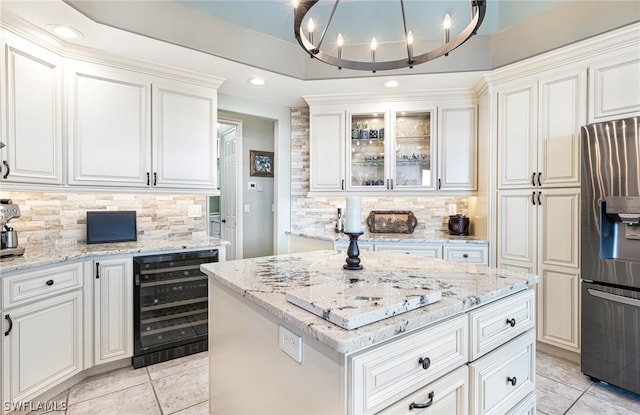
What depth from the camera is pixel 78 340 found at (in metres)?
2.17

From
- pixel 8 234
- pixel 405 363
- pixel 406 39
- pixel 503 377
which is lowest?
pixel 503 377

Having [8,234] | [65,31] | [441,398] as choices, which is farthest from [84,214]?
[441,398]

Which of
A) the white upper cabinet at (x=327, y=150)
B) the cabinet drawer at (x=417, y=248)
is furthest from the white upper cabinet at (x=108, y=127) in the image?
the cabinet drawer at (x=417, y=248)

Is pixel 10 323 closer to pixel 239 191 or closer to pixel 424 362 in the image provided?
pixel 424 362

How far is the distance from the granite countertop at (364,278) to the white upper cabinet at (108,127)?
5.02 feet

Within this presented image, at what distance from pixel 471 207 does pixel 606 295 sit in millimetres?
1602

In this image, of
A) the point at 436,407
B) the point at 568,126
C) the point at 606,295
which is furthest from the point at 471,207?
the point at 436,407

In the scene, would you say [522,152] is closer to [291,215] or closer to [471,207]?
[471,207]

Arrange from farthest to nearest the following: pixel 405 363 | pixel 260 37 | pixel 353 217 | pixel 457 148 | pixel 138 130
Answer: pixel 457 148 < pixel 260 37 < pixel 138 130 < pixel 353 217 < pixel 405 363

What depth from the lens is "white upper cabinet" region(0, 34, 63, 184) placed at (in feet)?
6.63

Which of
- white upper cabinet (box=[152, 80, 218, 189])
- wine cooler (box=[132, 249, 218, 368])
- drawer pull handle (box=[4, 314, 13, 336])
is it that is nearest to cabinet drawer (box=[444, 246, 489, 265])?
wine cooler (box=[132, 249, 218, 368])

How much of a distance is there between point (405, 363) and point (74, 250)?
2392mm

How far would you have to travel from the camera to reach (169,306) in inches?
101

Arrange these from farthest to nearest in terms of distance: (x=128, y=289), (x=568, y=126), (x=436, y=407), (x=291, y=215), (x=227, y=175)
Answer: (x=227, y=175) < (x=291, y=215) < (x=568, y=126) < (x=128, y=289) < (x=436, y=407)
